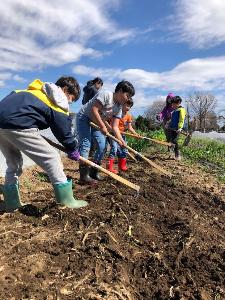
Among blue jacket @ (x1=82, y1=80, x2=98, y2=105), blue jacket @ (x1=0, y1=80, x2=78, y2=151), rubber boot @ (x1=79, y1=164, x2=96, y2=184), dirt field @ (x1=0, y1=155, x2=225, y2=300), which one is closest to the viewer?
dirt field @ (x1=0, y1=155, x2=225, y2=300)

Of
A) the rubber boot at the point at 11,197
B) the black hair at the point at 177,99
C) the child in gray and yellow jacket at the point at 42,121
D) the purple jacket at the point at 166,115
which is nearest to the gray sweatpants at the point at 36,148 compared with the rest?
the child in gray and yellow jacket at the point at 42,121

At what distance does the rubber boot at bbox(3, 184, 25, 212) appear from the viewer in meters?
4.22

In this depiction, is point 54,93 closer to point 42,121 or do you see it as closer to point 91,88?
point 42,121

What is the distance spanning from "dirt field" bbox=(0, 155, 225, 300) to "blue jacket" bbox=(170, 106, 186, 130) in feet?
13.3

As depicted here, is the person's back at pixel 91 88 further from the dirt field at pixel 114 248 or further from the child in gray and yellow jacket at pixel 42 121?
the child in gray and yellow jacket at pixel 42 121

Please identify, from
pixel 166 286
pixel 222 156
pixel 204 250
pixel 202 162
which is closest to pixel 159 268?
pixel 166 286

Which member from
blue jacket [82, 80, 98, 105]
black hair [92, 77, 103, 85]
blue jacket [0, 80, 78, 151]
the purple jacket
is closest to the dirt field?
blue jacket [0, 80, 78, 151]

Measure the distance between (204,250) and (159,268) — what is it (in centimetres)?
62

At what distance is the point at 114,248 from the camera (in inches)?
133

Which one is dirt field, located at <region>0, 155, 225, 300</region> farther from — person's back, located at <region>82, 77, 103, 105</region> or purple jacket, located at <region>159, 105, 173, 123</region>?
purple jacket, located at <region>159, 105, 173, 123</region>

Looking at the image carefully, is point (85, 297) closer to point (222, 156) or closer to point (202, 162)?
point (202, 162)

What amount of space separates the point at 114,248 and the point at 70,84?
167cm

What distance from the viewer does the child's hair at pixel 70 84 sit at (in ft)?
13.4

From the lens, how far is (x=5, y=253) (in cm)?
328
